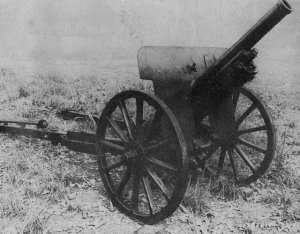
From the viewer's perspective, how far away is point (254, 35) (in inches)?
130

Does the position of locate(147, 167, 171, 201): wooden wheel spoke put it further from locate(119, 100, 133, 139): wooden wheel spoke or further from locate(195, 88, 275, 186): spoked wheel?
locate(195, 88, 275, 186): spoked wheel

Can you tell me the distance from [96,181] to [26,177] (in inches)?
35.5

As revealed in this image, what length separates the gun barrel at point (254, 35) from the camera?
3086 mm

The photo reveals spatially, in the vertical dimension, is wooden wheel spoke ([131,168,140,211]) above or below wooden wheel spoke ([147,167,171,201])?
below

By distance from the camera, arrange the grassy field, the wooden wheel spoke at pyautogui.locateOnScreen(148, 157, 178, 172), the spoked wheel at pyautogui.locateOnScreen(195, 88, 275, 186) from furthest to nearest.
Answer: the spoked wheel at pyautogui.locateOnScreen(195, 88, 275, 186), the grassy field, the wooden wheel spoke at pyautogui.locateOnScreen(148, 157, 178, 172)

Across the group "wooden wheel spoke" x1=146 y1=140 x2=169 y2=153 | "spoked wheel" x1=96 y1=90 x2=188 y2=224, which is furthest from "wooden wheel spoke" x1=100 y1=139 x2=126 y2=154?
"wooden wheel spoke" x1=146 y1=140 x2=169 y2=153

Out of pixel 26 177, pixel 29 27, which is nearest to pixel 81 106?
pixel 26 177

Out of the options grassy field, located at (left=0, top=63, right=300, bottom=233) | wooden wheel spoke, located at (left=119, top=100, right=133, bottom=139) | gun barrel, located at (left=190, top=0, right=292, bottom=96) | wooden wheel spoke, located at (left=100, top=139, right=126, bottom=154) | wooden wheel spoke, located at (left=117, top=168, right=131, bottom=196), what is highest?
gun barrel, located at (left=190, top=0, right=292, bottom=96)

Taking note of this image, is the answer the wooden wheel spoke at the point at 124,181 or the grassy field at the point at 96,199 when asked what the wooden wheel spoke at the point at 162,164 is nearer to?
the wooden wheel spoke at the point at 124,181

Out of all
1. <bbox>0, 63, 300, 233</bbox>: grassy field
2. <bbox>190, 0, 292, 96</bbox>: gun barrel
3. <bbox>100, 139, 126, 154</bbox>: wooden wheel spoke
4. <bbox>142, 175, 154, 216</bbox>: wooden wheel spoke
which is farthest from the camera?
<bbox>100, 139, 126, 154</bbox>: wooden wheel spoke

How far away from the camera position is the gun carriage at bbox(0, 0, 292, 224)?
336 cm

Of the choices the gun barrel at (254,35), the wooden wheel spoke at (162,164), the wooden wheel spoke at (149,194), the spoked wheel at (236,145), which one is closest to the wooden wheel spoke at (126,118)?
the wooden wheel spoke at (162,164)

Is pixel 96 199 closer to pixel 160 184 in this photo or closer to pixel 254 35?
pixel 160 184

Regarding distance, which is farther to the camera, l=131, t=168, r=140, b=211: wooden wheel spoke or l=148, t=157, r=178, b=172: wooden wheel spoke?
l=131, t=168, r=140, b=211: wooden wheel spoke
